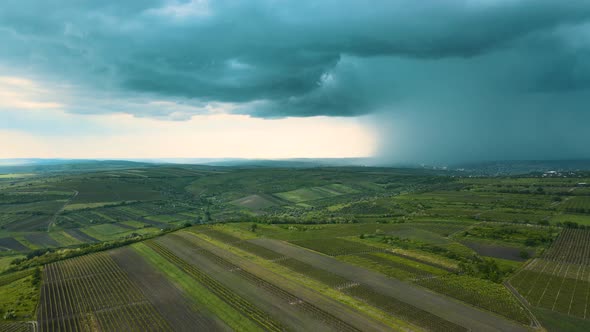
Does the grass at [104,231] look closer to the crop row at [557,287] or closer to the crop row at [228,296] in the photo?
the crop row at [228,296]

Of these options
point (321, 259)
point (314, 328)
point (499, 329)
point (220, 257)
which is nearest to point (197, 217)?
point (220, 257)

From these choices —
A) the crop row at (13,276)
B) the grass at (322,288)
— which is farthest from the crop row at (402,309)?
the crop row at (13,276)

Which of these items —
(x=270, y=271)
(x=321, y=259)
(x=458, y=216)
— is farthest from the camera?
(x=458, y=216)

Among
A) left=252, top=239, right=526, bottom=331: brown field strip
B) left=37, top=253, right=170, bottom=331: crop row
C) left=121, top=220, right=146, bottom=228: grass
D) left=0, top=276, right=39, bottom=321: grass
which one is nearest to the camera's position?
left=252, top=239, right=526, bottom=331: brown field strip

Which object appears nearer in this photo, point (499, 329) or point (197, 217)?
point (499, 329)

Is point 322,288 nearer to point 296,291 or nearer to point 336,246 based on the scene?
point 296,291

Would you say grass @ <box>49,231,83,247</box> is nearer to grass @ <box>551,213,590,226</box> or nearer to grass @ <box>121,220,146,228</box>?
grass @ <box>121,220,146,228</box>

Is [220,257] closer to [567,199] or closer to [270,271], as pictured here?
[270,271]

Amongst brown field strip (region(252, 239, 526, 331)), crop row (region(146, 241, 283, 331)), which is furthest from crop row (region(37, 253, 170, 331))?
brown field strip (region(252, 239, 526, 331))
